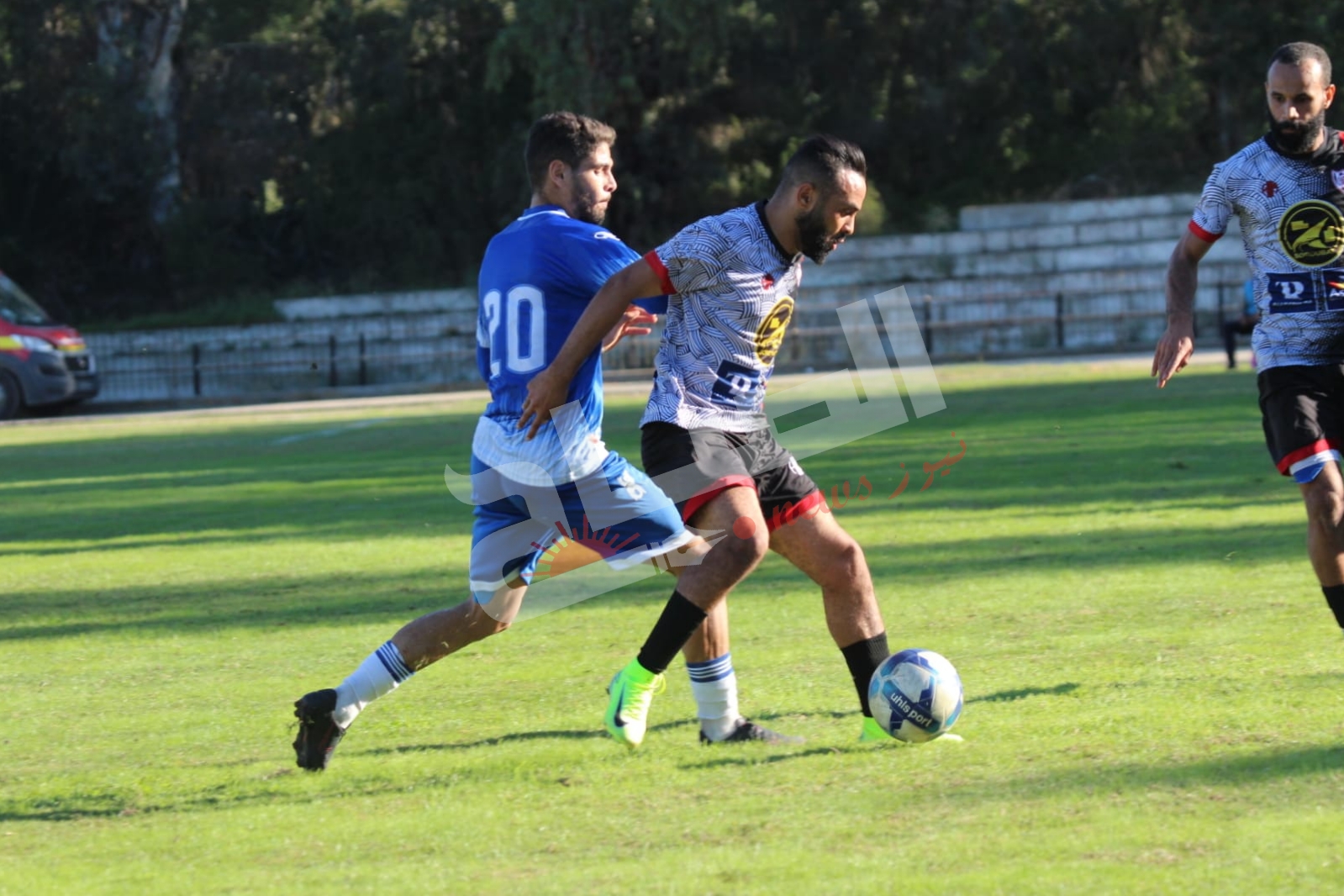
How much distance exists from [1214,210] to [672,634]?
2.53 meters

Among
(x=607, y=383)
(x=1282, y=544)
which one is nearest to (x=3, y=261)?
(x=607, y=383)

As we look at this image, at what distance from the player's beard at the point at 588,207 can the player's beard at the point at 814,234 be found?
63 centimetres

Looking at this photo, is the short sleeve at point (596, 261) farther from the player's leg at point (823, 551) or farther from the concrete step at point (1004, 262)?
the concrete step at point (1004, 262)

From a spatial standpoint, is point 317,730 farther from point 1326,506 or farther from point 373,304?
point 373,304

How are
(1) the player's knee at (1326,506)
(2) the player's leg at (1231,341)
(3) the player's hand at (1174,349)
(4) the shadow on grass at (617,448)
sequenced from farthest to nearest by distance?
1. (2) the player's leg at (1231,341)
2. (4) the shadow on grass at (617,448)
3. (3) the player's hand at (1174,349)
4. (1) the player's knee at (1326,506)

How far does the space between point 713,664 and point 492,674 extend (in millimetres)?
1522

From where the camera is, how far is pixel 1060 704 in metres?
5.43

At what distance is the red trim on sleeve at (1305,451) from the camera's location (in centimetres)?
557

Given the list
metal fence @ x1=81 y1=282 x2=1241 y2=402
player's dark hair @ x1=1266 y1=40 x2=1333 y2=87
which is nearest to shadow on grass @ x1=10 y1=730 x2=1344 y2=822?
player's dark hair @ x1=1266 y1=40 x2=1333 y2=87

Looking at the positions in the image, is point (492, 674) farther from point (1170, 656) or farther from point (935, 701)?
point (1170, 656)

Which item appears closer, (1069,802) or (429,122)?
(1069,802)

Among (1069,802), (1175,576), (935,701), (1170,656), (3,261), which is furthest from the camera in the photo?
(3,261)

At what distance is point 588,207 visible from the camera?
5.18 metres

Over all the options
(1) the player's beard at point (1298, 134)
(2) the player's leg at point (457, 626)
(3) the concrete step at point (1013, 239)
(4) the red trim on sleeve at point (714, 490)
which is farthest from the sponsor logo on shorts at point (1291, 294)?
(3) the concrete step at point (1013, 239)
